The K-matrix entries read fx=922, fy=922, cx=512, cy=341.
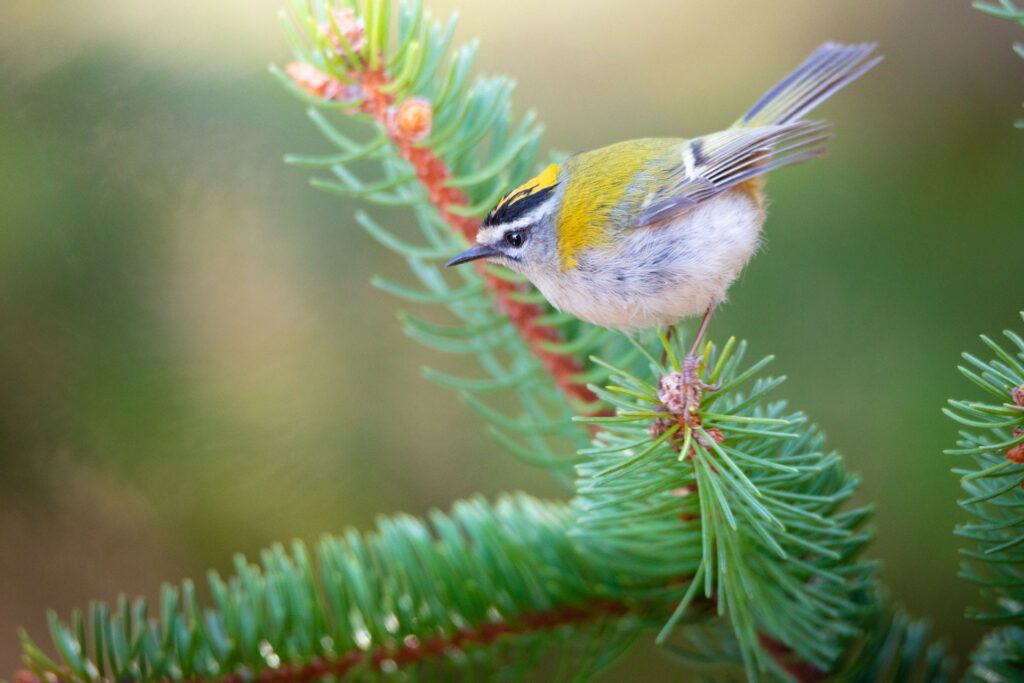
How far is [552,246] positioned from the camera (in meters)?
1.56

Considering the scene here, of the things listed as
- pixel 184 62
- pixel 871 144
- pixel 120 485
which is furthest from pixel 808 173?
pixel 120 485

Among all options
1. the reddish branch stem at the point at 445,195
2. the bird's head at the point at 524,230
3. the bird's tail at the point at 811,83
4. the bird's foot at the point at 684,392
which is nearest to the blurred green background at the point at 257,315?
the bird's tail at the point at 811,83

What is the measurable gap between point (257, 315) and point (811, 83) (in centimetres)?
112

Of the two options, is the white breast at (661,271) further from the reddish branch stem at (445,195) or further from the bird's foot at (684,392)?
the bird's foot at (684,392)

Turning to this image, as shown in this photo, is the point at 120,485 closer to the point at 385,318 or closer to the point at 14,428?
the point at 14,428

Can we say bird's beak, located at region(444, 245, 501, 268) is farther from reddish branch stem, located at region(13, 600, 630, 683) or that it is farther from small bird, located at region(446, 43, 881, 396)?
reddish branch stem, located at region(13, 600, 630, 683)

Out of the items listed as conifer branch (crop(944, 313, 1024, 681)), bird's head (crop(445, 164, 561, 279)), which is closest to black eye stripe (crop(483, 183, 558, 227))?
bird's head (crop(445, 164, 561, 279))

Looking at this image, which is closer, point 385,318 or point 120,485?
point 120,485

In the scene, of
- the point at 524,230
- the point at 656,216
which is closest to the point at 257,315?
the point at 524,230

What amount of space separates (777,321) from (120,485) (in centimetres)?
124

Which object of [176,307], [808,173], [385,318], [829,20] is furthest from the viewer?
[829,20]

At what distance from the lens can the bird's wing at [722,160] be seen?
1.49 meters

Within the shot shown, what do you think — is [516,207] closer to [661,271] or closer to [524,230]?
[524,230]

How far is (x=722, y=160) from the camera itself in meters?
1.58
